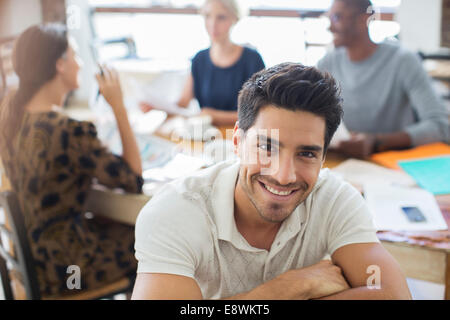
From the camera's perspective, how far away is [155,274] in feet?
2.99

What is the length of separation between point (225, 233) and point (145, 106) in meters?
1.15

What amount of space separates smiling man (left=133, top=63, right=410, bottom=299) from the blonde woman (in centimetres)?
123

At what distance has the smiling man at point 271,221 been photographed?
91 cm

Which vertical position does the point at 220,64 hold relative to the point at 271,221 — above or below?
above

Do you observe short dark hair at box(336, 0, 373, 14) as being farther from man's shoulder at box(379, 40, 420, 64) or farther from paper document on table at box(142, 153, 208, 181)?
paper document on table at box(142, 153, 208, 181)

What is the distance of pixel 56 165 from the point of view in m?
1.42

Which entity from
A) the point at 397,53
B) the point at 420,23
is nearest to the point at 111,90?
the point at 397,53

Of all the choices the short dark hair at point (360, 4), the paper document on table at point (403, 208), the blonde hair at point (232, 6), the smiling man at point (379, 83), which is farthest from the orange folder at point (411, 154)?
the blonde hair at point (232, 6)

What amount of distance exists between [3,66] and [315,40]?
5.94ft

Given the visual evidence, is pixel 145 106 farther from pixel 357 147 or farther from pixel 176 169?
pixel 357 147

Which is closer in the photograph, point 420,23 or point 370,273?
point 370,273

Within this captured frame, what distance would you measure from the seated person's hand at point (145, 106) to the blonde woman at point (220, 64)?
0.97ft

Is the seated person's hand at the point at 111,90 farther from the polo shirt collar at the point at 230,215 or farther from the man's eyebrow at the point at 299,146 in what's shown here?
→ the man's eyebrow at the point at 299,146
